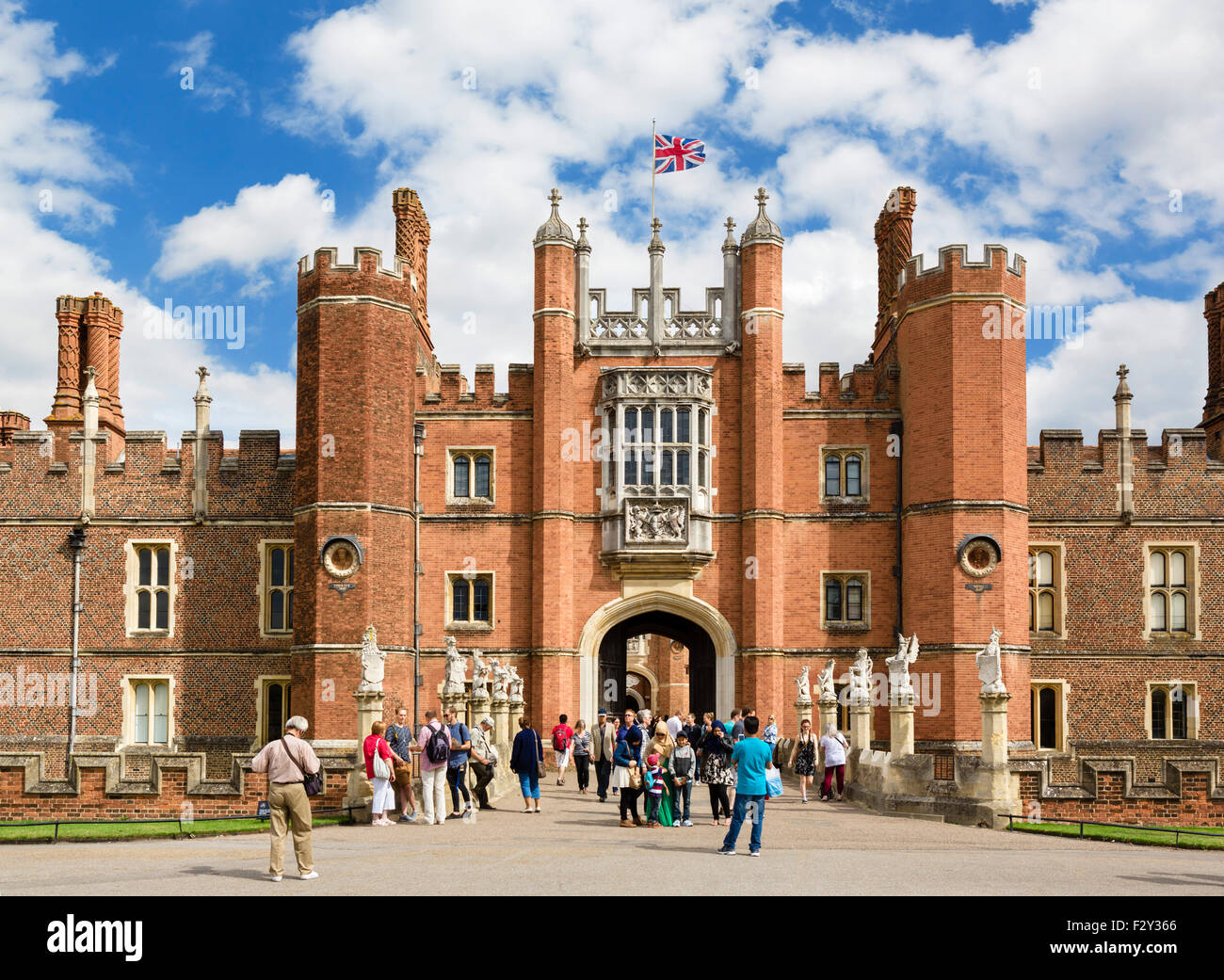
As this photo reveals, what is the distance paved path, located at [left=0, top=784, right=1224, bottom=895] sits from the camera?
11.8m

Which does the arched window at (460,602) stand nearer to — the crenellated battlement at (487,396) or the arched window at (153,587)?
the crenellated battlement at (487,396)

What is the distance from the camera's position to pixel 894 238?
1462 inches

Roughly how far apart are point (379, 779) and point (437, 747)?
94 cm

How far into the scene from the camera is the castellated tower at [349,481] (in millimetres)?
28781

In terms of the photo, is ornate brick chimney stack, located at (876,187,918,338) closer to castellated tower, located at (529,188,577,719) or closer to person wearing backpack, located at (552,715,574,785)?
castellated tower, located at (529,188,577,719)

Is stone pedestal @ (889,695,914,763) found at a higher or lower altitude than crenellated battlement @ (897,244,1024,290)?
lower

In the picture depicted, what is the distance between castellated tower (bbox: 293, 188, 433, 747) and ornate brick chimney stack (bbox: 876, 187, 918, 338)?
47.2 ft

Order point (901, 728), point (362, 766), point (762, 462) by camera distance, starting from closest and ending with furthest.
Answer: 1. point (362, 766)
2. point (901, 728)
3. point (762, 462)

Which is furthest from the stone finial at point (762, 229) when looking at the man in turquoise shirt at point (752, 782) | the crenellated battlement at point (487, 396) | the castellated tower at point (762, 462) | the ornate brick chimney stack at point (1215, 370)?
the man in turquoise shirt at point (752, 782)

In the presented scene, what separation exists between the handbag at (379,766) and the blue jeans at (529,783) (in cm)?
272

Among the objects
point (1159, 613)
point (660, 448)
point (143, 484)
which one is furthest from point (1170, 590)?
point (143, 484)

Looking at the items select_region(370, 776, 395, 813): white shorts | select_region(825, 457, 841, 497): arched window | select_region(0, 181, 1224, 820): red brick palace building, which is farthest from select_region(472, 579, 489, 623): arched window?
select_region(370, 776, 395, 813): white shorts

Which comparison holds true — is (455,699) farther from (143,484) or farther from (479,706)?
(143,484)
